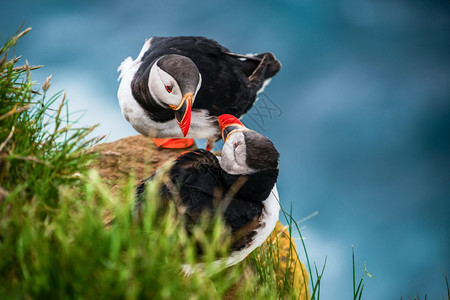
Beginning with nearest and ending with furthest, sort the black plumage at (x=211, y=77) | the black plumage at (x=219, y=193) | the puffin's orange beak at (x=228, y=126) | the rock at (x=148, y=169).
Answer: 1. the black plumage at (x=219, y=193)
2. the puffin's orange beak at (x=228, y=126)
3. the rock at (x=148, y=169)
4. the black plumage at (x=211, y=77)

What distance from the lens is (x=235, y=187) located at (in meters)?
2.26

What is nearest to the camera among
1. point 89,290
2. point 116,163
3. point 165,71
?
point 89,290

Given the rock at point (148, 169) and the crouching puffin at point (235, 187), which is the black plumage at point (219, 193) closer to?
the crouching puffin at point (235, 187)

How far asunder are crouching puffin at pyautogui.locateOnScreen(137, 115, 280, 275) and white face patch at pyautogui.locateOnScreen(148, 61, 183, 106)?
3.12 feet

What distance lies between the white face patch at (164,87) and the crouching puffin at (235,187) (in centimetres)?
95

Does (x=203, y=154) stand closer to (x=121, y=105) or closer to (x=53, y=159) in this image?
(x=53, y=159)

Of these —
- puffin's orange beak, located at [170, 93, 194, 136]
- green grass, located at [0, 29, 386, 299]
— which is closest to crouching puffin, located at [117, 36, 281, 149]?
puffin's orange beak, located at [170, 93, 194, 136]

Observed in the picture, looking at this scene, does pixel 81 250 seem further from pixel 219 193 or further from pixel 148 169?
pixel 148 169

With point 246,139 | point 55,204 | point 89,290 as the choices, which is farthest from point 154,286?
point 246,139

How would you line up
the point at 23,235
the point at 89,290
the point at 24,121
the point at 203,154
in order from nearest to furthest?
the point at 89,290, the point at 23,235, the point at 24,121, the point at 203,154

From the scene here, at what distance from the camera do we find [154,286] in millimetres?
1153

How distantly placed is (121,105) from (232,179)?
5.84ft

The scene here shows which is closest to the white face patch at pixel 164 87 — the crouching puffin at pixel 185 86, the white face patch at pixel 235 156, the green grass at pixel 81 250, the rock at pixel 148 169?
the crouching puffin at pixel 185 86

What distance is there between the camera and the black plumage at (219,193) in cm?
212
